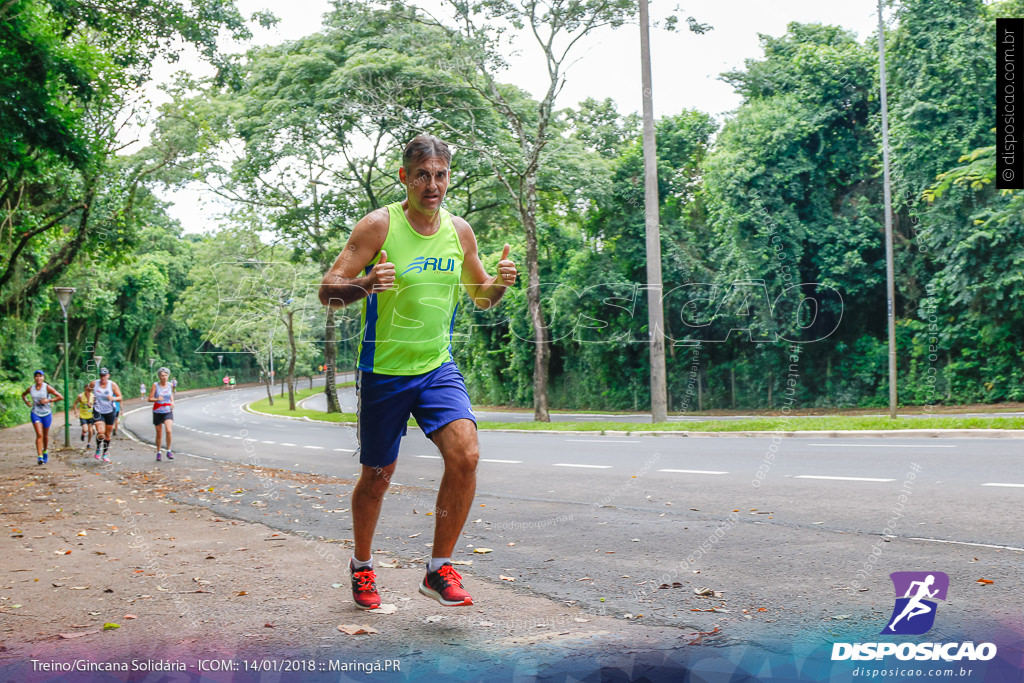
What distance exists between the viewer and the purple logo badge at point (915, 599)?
12.1ft

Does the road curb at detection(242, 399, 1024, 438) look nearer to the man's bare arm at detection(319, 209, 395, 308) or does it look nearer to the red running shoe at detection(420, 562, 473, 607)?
the red running shoe at detection(420, 562, 473, 607)

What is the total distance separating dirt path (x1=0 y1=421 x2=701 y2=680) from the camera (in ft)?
11.2

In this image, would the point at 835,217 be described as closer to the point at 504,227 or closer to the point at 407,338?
the point at 504,227

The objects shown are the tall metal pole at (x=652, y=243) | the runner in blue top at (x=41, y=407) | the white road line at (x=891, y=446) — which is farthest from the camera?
the tall metal pole at (x=652, y=243)

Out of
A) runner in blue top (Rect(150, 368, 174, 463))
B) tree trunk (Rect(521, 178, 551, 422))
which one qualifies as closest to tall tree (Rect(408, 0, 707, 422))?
tree trunk (Rect(521, 178, 551, 422))

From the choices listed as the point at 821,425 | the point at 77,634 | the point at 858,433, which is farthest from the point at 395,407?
the point at 821,425

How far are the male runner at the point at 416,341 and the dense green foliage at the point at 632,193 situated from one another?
1026 cm

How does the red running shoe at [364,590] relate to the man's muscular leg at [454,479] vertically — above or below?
below

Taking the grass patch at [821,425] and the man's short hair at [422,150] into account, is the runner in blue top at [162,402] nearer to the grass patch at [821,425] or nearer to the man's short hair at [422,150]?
the grass patch at [821,425]

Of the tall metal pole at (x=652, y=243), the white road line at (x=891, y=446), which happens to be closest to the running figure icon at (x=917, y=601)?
the white road line at (x=891, y=446)

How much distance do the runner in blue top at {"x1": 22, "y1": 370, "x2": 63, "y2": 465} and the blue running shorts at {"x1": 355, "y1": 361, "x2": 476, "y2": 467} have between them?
46.0 feet

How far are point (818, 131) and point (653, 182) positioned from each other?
9970 mm

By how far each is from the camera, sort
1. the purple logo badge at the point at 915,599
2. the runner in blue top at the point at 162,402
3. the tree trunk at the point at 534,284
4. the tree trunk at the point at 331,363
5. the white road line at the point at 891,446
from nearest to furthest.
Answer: the purple logo badge at the point at 915,599 → the white road line at the point at 891,446 → the runner in blue top at the point at 162,402 → the tree trunk at the point at 331,363 → the tree trunk at the point at 534,284

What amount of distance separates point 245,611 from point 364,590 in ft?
1.90
